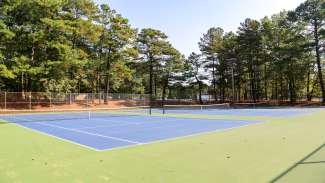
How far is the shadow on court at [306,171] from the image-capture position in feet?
15.3

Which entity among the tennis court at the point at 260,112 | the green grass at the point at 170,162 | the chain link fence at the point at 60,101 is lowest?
the green grass at the point at 170,162

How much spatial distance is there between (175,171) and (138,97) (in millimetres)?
35651

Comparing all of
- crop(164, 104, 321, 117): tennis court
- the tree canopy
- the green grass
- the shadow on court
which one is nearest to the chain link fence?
the tree canopy

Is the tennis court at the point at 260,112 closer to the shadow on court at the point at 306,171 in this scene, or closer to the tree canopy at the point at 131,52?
the tree canopy at the point at 131,52

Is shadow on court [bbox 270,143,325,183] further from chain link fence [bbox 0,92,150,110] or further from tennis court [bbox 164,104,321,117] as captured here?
chain link fence [bbox 0,92,150,110]

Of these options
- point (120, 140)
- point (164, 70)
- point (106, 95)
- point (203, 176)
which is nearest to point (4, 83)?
point (106, 95)

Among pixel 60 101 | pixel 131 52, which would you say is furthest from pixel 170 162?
pixel 131 52

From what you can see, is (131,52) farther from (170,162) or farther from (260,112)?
(170,162)

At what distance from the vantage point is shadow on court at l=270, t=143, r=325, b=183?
15.3ft

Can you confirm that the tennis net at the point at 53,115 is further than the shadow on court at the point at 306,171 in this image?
Yes

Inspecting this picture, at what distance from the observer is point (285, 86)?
5372cm

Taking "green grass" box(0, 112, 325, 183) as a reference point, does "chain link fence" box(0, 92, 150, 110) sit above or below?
above

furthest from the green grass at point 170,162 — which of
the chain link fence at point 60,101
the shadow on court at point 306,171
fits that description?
the chain link fence at point 60,101

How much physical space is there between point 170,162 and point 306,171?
8.12 feet
